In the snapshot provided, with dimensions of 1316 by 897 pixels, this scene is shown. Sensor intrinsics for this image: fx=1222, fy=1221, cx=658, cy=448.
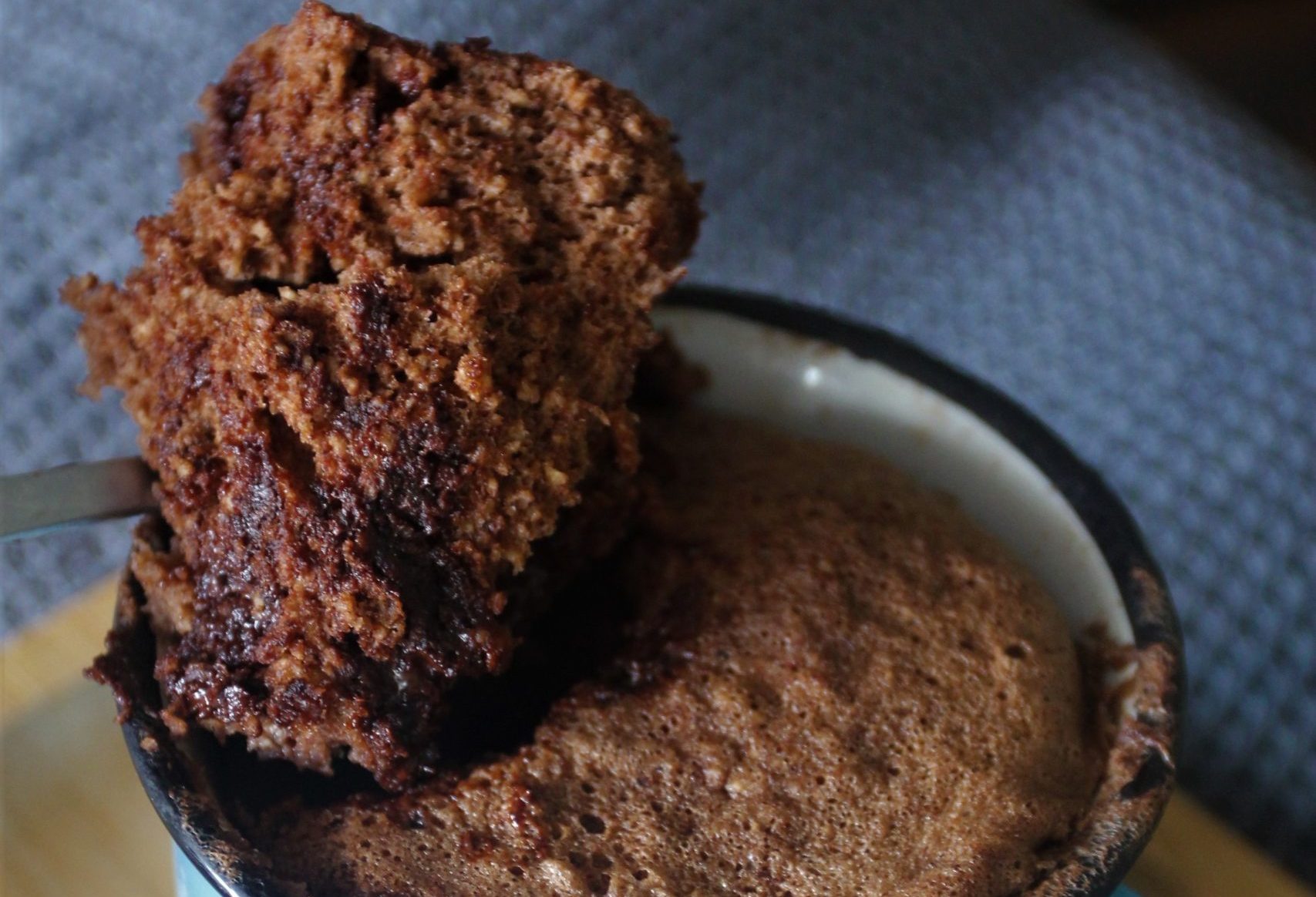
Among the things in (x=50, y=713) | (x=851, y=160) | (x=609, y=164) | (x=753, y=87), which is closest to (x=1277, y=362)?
(x=851, y=160)

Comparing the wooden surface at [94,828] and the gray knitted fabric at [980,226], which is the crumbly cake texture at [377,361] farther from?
the gray knitted fabric at [980,226]

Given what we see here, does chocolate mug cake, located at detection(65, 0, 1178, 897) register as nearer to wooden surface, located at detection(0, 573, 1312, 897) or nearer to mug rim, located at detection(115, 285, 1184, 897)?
mug rim, located at detection(115, 285, 1184, 897)

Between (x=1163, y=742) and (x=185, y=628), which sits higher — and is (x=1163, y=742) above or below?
below

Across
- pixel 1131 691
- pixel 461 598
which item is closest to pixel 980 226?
pixel 1131 691

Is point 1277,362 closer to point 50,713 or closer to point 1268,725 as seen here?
point 1268,725

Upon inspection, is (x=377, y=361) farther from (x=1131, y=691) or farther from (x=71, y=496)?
(x=1131, y=691)
